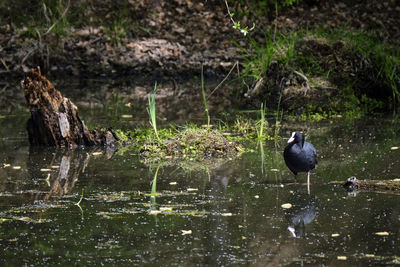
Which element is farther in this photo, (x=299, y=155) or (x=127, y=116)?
(x=127, y=116)

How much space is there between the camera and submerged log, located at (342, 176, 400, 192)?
5965 mm

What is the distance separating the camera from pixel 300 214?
5.39 m

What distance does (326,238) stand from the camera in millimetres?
4754

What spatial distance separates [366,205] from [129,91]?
25.3 feet

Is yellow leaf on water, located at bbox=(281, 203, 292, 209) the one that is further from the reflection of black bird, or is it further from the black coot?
the black coot

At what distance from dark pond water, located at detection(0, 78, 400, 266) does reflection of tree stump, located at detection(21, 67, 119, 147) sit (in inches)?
10.1

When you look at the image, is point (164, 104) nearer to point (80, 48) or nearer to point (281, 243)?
point (80, 48)

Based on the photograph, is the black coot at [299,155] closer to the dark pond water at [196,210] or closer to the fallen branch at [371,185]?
A: the dark pond water at [196,210]

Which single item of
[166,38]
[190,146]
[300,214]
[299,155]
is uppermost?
[166,38]

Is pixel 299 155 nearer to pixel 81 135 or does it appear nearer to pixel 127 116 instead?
pixel 81 135

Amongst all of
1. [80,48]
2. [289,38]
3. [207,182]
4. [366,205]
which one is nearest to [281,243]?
[366,205]

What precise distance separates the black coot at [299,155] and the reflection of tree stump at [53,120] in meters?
2.88

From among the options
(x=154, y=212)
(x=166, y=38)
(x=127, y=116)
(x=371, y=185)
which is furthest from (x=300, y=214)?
(x=166, y=38)

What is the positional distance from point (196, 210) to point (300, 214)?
A: 888 millimetres
